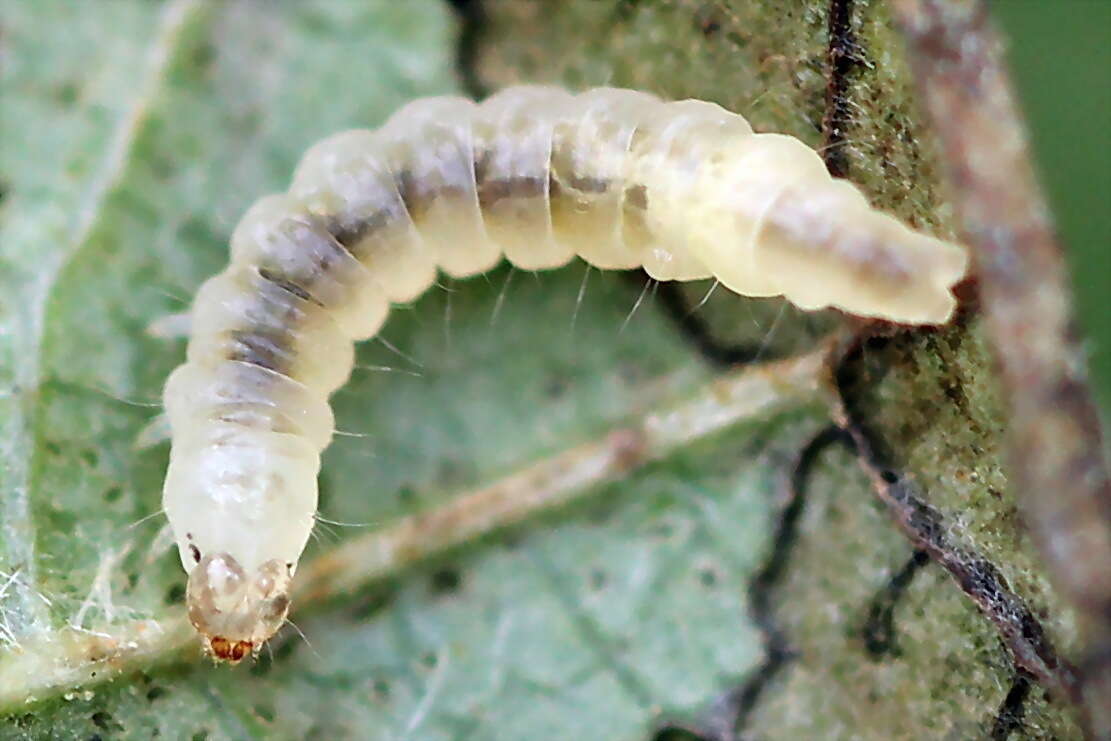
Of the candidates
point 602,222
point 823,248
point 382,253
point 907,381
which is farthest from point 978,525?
point 382,253

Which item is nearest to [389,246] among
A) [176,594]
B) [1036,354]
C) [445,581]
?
[445,581]

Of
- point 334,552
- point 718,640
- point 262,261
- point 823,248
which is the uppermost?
point 823,248

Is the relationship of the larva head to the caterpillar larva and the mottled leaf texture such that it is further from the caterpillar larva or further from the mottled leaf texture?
the mottled leaf texture

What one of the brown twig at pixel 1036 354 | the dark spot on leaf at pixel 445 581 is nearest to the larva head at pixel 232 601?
the dark spot on leaf at pixel 445 581

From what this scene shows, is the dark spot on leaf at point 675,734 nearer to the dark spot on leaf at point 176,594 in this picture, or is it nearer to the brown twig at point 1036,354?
the brown twig at point 1036,354

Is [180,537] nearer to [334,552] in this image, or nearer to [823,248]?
[334,552]

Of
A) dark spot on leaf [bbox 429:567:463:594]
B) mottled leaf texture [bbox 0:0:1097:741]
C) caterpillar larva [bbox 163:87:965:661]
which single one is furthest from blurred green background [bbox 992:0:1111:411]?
dark spot on leaf [bbox 429:567:463:594]

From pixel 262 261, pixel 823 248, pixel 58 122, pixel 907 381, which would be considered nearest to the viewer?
pixel 823 248
